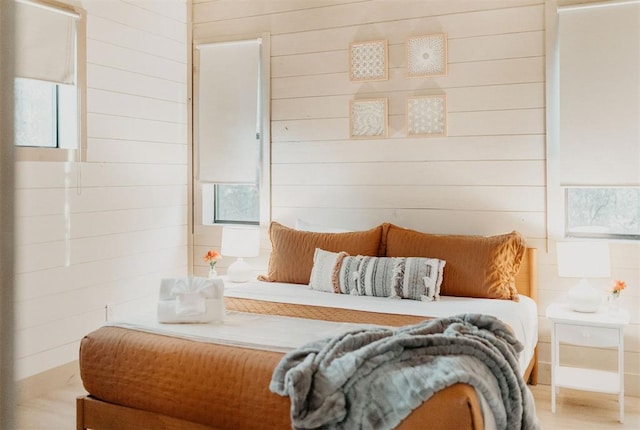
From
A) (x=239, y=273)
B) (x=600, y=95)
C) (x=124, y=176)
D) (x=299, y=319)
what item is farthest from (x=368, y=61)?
(x=299, y=319)

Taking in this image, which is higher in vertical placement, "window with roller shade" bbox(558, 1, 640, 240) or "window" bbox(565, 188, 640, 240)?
"window with roller shade" bbox(558, 1, 640, 240)

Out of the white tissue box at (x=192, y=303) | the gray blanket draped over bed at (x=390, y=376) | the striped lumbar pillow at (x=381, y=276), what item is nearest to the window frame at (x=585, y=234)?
the striped lumbar pillow at (x=381, y=276)

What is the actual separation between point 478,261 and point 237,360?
5.46ft

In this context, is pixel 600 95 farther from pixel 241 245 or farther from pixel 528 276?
pixel 241 245

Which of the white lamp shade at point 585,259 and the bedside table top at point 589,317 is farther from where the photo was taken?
the white lamp shade at point 585,259

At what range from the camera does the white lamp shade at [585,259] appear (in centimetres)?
319

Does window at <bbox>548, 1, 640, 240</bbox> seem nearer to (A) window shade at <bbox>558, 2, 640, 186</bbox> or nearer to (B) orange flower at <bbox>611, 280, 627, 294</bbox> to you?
(A) window shade at <bbox>558, 2, 640, 186</bbox>

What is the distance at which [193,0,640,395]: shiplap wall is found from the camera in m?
3.58

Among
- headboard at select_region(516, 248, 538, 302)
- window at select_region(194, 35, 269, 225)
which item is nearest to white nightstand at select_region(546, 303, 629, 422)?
headboard at select_region(516, 248, 538, 302)

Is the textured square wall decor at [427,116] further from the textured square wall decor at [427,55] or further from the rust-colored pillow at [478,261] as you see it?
the rust-colored pillow at [478,261]

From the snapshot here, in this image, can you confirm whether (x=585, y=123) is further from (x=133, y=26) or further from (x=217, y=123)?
(x=133, y=26)

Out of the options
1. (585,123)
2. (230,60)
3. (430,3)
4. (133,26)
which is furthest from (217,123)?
(585,123)

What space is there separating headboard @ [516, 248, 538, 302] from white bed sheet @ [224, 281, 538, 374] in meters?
0.09

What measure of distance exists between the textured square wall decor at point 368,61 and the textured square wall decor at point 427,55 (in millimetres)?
176
